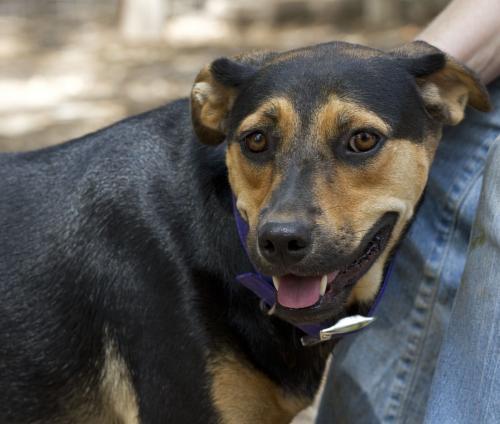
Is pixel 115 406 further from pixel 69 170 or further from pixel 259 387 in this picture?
pixel 69 170

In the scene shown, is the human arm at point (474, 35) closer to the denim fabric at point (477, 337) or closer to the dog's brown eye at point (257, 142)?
the denim fabric at point (477, 337)

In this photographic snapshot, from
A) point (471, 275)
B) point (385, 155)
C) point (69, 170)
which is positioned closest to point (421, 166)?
point (385, 155)

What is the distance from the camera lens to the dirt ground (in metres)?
9.34

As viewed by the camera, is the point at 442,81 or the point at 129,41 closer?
the point at 442,81

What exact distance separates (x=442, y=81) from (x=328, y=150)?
1.88 feet

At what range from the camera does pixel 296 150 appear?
314 centimetres

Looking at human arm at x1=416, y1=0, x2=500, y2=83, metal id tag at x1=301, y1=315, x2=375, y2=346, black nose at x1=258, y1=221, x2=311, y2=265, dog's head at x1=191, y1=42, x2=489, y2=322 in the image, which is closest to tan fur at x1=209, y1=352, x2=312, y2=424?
metal id tag at x1=301, y1=315, x2=375, y2=346

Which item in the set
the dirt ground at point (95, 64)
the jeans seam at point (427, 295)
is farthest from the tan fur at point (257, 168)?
the dirt ground at point (95, 64)

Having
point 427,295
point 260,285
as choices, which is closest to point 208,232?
point 260,285

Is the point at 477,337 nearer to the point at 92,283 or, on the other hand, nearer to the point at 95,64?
the point at 92,283

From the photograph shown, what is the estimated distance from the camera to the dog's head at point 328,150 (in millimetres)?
3012

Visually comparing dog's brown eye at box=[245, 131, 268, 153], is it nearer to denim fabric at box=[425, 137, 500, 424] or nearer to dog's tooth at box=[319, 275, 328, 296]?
dog's tooth at box=[319, 275, 328, 296]

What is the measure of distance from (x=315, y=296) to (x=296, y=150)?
50 centimetres

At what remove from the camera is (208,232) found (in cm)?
338
